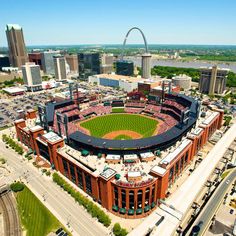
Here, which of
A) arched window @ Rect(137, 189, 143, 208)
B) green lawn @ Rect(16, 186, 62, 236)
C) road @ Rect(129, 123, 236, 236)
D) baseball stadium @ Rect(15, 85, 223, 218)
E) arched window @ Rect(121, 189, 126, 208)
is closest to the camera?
road @ Rect(129, 123, 236, 236)

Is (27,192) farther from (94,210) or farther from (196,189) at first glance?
(196,189)

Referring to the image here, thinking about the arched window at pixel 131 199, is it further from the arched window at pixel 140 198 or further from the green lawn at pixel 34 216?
the green lawn at pixel 34 216

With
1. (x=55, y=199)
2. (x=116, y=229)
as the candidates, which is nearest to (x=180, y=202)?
(x=116, y=229)

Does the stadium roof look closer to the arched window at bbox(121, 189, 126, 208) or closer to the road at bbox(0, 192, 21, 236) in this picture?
the arched window at bbox(121, 189, 126, 208)

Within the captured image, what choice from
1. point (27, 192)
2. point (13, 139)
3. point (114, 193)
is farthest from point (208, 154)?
point (13, 139)

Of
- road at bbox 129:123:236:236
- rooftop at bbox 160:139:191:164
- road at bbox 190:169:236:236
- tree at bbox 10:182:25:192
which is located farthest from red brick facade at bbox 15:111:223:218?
tree at bbox 10:182:25:192

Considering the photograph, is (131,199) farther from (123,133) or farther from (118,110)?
(118,110)
